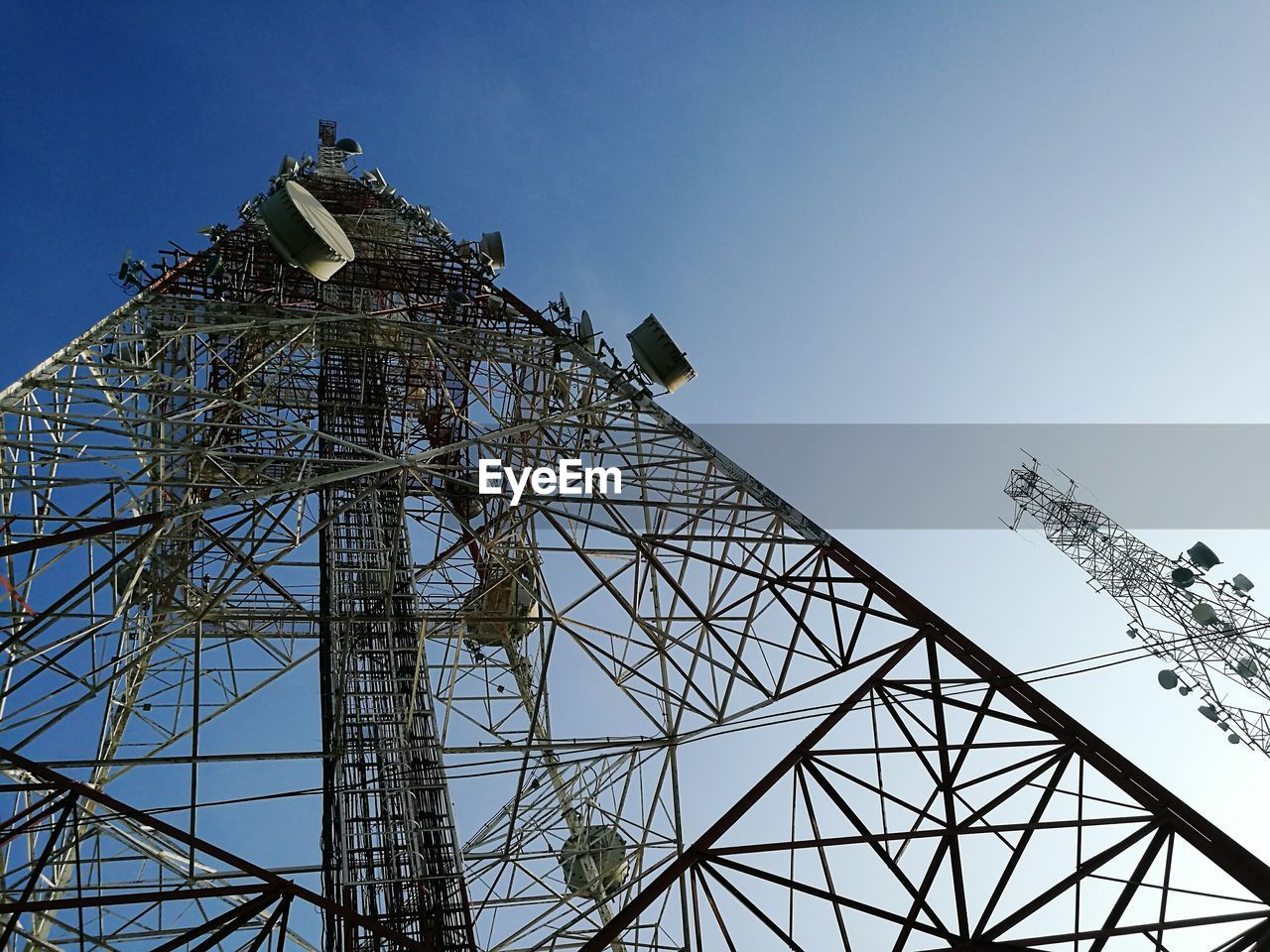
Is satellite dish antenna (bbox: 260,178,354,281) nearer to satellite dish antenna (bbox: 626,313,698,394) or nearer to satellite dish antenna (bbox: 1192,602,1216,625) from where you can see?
satellite dish antenna (bbox: 626,313,698,394)

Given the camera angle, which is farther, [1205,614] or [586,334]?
[1205,614]

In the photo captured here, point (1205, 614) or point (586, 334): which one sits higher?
point (586, 334)

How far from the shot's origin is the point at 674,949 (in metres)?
10.6

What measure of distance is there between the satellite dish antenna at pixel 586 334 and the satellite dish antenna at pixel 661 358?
1.08 metres

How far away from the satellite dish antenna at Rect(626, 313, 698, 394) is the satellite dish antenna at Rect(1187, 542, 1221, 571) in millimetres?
13158

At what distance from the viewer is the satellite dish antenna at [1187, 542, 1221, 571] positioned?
18.5 meters

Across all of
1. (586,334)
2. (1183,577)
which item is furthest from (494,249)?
(1183,577)

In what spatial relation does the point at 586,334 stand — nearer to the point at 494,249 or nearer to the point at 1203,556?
the point at 494,249

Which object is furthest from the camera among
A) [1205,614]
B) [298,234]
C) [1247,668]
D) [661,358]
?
[1205,614]

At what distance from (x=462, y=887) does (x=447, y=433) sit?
10.7 m

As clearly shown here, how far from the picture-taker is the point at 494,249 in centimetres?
2092

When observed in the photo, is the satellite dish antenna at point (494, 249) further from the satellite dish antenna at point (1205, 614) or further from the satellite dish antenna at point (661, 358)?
the satellite dish antenna at point (1205, 614)

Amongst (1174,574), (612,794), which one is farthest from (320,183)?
(1174,574)

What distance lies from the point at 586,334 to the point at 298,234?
190 inches
